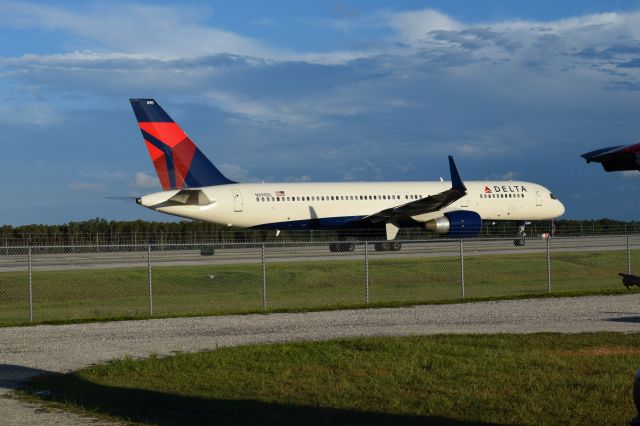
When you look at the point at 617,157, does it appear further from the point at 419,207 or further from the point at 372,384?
the point at 419,207

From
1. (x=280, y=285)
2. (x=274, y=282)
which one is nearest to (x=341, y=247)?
(x=274, y=282)

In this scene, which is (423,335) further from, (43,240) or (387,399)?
(43,240)

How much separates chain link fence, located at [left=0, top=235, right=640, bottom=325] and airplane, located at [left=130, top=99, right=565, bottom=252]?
11.3 ft

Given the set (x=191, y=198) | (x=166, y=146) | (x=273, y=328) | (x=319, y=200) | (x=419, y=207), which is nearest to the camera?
(x=273, y=328)

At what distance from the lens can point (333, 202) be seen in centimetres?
4356

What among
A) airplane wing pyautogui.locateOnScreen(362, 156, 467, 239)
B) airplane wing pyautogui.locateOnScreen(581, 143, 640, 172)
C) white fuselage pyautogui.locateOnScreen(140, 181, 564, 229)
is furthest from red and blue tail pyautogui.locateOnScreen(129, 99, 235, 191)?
airplane wing pyautogui.locateOnScreen(581, 143, 640, 172)

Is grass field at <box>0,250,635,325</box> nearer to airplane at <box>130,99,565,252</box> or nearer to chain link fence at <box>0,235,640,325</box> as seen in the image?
chain link fence at <box>0,235,640,325</box>

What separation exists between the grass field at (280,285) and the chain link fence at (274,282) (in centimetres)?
3

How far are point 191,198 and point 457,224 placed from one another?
12.4 meters

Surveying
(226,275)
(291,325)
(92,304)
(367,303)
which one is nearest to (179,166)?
(226,275)

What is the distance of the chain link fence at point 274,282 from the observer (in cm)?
2277

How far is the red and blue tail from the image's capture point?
40.3m

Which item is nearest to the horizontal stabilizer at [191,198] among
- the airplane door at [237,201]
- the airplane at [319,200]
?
the airplane at [319,200]

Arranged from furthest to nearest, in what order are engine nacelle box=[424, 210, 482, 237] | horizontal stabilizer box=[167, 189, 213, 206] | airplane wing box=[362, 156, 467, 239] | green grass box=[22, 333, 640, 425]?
engine nacelle box=[424, 210, 482, 237], airplane wing box=[362, 156, 467, 239], horizontal stabilizer box=[167, 189, 213, 206], green grass box=[22, 333, 640, 425]
